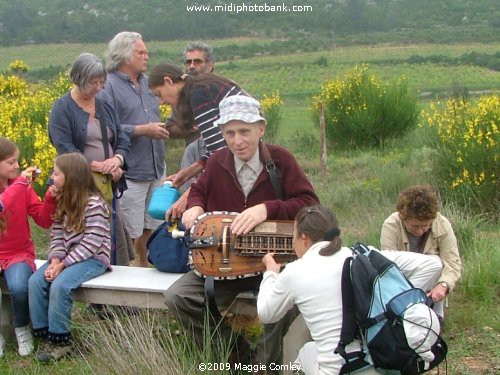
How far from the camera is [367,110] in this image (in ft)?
46.0

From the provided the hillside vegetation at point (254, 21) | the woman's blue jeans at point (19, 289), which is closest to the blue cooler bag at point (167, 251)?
the woman's blue jeans at point (19, 289)

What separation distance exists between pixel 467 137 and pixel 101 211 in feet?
15.1

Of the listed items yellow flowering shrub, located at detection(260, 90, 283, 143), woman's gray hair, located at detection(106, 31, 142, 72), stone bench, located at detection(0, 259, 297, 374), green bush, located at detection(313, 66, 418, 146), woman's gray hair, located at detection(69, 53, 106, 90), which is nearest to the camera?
stone bench, located at detection(0, 259, 297, 374)

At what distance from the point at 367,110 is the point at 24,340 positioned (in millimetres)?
10292

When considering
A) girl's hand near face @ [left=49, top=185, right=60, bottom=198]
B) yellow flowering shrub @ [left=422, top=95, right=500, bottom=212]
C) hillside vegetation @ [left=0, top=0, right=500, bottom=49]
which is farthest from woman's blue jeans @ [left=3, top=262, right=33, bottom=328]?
hillside vegetation @ [left=0, top=0, right=500, bottom=49]

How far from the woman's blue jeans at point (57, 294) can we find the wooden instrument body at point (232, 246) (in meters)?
0.93

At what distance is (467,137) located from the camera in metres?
7.90

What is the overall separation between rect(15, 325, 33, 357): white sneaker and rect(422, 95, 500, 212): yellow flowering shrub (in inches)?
182

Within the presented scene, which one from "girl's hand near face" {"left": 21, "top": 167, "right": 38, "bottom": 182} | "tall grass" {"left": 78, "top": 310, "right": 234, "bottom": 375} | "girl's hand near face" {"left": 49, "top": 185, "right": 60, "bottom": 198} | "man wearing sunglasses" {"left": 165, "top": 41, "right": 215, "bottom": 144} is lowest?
"tall grass" {"left": 78, "top": 310, "right": 234, "bottom": 375}

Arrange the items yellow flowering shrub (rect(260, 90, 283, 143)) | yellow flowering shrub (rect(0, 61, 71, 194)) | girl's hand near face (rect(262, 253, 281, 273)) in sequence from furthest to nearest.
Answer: yellow flowering shrub (rect(260, 90, 283, 143)) → yellow flowering shrub (rect(0, 61, 71, 194)) → girl's hand near face (rect(262, 253, 281, 273))

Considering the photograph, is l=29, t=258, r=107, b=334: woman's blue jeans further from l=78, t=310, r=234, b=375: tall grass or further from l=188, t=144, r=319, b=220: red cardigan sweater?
l=188, t=144, r=319, b=220: red cardigan sweater

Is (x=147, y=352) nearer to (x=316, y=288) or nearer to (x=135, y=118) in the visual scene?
(x=316, y=288)

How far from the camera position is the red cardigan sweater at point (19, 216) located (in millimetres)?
4598

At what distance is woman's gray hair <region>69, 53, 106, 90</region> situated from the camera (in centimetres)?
482
